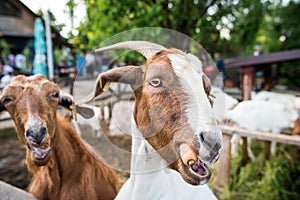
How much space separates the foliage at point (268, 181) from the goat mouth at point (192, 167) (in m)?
2.97

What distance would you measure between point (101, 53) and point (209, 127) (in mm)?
895

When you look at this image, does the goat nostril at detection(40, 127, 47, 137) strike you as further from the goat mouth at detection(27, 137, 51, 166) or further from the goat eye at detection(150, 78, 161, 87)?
the goat eye at detection(150, 78, 161, 87)

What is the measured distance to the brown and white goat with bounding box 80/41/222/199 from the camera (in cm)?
108

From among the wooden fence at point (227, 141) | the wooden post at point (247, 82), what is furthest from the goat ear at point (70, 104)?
the wooden post at point (247, 82)

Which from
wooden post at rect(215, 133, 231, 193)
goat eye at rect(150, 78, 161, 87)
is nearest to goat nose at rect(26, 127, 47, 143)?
goat eye at rect(150, 78, 161, 87)

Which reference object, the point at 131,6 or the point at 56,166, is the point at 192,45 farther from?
the point at 131,6

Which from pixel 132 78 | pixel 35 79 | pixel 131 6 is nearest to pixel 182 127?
pixel 132 78

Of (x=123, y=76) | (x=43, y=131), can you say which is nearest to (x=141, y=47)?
(x=123, y=76)

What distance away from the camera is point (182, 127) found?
1110 millimetres

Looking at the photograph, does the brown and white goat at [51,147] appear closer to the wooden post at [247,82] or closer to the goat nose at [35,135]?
the goat nose at [35,135]

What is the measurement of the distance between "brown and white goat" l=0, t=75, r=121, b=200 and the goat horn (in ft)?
1.75

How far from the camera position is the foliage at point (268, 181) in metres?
3.95

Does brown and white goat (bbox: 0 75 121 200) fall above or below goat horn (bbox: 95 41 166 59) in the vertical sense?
below

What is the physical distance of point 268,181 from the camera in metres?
4.10
